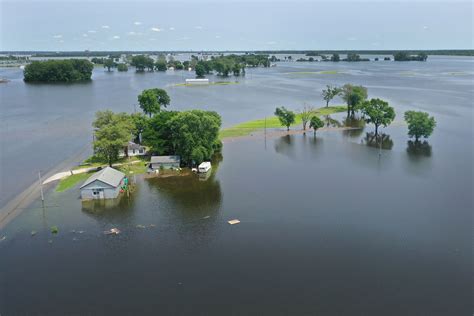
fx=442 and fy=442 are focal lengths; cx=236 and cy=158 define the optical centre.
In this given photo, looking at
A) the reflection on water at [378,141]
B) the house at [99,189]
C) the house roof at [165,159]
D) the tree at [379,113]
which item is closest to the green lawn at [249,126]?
the tree at [379,113]

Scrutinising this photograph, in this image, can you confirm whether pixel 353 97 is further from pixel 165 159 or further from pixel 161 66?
pixel 161 66

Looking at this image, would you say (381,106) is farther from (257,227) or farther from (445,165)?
(257,227)

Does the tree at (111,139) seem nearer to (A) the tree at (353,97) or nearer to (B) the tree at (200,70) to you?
(A) the tree at (353,97)

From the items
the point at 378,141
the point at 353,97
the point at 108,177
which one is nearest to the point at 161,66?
the point at 353,97

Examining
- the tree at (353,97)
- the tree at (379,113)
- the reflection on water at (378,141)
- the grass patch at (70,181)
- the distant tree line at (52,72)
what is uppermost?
the distant tree line at (52,72)

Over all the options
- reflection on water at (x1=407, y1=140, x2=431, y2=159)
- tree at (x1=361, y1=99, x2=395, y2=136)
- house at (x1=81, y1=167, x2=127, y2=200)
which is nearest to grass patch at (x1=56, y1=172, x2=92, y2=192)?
house at (x1=81, y1=167, x2=127, y2=200)

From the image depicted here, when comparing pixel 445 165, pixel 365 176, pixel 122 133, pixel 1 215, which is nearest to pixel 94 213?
pixel 1 215
